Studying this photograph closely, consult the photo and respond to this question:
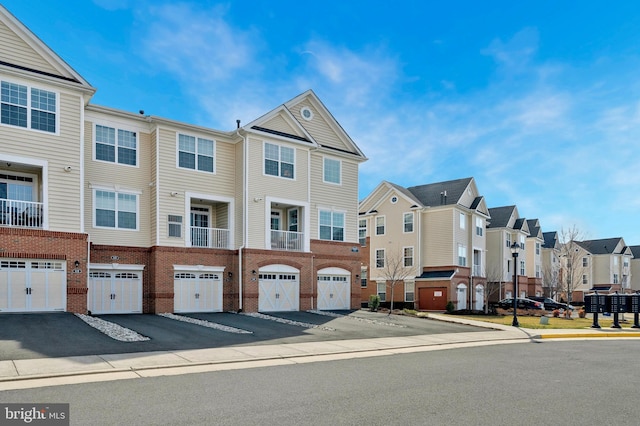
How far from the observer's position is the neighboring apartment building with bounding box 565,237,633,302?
247 ft

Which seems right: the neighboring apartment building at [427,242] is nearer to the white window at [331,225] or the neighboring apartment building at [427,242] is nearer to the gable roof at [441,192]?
the gable roof at [441,192]

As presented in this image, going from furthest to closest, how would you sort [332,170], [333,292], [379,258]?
[379,258] < [332,170] < [333,292]

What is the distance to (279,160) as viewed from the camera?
28.7m

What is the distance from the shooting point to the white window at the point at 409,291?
43.2 m

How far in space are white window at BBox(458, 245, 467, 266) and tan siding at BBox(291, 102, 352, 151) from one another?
16526mm

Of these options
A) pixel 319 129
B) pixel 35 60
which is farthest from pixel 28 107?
pixel 319 129

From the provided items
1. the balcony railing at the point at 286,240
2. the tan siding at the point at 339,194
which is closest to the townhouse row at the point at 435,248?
the tan siding at the point at 339,194

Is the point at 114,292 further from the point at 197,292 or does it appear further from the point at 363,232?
the point at 363,232

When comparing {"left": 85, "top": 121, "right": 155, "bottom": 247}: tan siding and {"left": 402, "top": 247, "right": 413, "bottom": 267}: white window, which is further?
{"left": 402, "top": 247, "right": 413, "bottom": 267}: white window

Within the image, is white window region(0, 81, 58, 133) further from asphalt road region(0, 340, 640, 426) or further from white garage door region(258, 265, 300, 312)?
asphalt road region(0, 340, 640, 426)

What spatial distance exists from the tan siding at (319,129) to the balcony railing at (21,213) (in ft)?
49.0

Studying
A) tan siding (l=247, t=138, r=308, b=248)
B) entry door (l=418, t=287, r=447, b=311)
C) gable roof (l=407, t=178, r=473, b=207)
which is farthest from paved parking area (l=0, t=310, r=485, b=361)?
gable roof (l=407, t=178, r=473, b=207)

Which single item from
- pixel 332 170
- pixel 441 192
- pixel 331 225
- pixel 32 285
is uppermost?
pixel 332 170

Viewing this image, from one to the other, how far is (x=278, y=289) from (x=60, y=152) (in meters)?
12.9
